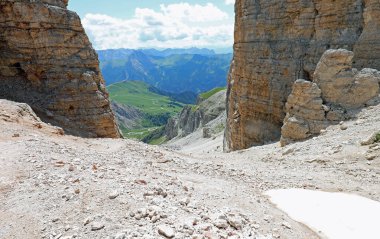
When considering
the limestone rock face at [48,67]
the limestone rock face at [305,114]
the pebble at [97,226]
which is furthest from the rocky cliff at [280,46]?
the pebble at [97,226]

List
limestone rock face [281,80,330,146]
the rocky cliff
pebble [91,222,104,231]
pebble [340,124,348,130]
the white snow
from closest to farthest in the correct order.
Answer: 1. pebble [91,222,104,231]
2. the white snow
3. pebble [340,124,348,130]
4. limestone rock face [281,80,330,146]
5. the rocky cliff

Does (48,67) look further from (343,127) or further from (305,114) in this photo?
(343,127)

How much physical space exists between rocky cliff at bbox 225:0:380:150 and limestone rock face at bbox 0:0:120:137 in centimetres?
2252

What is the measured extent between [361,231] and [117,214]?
839 centimetres

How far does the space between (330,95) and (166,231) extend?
26.4m

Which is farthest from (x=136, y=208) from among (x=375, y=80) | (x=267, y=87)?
(x=267, y=87)

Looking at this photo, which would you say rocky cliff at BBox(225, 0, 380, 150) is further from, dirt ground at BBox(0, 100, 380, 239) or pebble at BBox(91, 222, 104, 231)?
pebble at BBox(91, 222, 104, 231)

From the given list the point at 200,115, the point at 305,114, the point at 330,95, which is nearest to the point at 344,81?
the point at 330,95

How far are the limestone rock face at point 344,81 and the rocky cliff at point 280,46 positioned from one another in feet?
15.7

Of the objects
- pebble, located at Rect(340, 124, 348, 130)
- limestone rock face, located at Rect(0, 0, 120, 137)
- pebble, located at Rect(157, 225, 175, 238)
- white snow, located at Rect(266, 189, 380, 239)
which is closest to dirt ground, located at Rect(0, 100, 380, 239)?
pebble, located at Rect(157, 225, 175, 238)

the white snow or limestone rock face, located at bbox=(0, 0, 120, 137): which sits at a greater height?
limestone rock face, located at bbox=(0, 0, 120, 137)

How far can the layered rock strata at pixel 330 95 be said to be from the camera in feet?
97.2

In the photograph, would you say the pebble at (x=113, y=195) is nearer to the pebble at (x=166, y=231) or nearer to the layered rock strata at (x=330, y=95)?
the pebble at (x=166, y=231)

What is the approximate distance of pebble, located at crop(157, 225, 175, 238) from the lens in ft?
30.5
